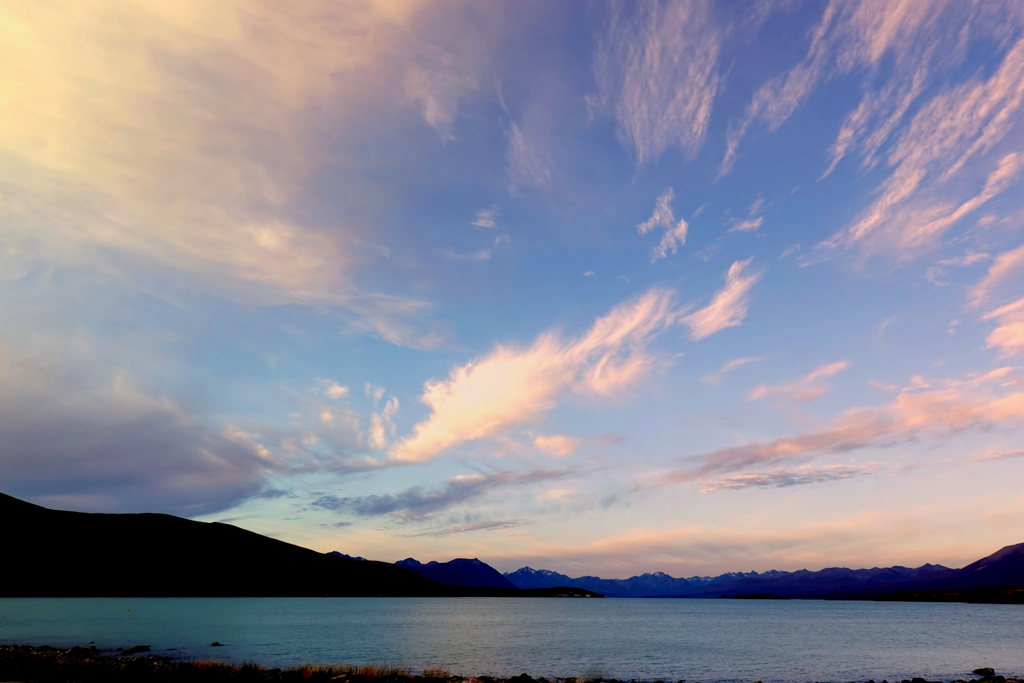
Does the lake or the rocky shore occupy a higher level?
the rocky shore

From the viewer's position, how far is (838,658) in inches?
3081

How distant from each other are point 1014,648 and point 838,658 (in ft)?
133

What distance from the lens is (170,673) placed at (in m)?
49.0

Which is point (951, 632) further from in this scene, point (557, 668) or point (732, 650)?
point (557, 668)

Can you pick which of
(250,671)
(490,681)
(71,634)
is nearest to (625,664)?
(490,681)

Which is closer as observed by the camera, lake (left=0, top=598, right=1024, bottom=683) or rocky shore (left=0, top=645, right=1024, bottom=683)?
rocky shore (left=0, top=645, right=1024, bottom=683)

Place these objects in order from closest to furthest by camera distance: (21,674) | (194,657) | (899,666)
Answer: (21,674), (194,657), (899,666)

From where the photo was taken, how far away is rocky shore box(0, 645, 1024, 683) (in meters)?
45.9

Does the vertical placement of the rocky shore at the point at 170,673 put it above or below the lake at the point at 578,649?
above

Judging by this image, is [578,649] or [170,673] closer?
[170,673]

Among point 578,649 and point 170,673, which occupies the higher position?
point 170,673

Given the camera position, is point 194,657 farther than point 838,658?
No

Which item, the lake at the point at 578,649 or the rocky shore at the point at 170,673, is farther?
the lake at the point at 578,649

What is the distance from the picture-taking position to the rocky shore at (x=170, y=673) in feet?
151
